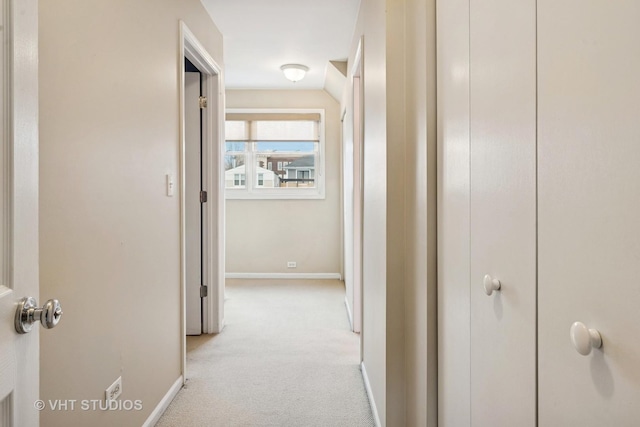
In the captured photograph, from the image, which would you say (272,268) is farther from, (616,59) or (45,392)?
(616,59)

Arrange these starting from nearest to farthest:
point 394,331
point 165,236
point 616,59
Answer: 1. point 616,59
2. point 394,331
3. point 165,236

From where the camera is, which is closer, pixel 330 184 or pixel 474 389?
pixel 474 389

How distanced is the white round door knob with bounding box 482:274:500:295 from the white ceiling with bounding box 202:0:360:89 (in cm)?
246

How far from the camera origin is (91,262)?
1361 mm

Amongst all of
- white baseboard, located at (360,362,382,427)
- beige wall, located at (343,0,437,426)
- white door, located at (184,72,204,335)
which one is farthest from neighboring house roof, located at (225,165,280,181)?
beige wall, located at (343,0,437,426)

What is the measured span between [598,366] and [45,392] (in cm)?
137

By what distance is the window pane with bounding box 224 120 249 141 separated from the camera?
17.5 ft

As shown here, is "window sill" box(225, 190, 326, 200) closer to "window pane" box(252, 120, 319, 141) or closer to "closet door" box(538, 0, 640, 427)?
"window pane" box(252, 120, 319, 141)

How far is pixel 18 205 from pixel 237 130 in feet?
15.6

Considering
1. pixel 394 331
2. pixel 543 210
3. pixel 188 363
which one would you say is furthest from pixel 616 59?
pixel 188 363

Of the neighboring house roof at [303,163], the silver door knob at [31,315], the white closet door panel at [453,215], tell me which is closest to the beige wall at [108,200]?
the silver door knob at [31,315]

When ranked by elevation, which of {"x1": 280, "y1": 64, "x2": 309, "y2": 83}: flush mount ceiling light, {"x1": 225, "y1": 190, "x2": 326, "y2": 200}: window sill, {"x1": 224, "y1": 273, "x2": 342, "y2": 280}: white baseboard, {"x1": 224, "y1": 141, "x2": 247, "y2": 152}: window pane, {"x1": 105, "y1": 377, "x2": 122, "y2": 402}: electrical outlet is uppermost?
{"x1": 280, "y1": 64, "x2": 309, "y2": 83}: flush mount ceiling light

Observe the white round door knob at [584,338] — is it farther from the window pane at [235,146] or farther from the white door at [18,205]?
the window pane at [235,146]

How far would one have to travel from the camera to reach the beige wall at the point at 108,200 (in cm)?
117
